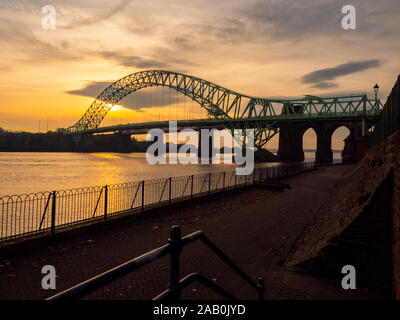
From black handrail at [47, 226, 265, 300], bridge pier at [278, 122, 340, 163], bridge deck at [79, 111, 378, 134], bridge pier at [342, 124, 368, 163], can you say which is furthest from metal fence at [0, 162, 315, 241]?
bridge pier at [278, 122, 340, 163]

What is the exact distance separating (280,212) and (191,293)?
938cm

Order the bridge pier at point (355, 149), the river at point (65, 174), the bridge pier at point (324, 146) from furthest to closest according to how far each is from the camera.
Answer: the bridge pier at point (324, 146), the bridge pier at point (355, 149), the river at point (65, 174)

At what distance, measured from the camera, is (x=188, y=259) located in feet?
24.9

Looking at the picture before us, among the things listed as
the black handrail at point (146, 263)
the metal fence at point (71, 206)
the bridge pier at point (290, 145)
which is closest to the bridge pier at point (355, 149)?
the metal fence at point (71, 206)

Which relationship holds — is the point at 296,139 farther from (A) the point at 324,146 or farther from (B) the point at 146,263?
(B) the point at 146,263

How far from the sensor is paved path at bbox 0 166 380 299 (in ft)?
19.1

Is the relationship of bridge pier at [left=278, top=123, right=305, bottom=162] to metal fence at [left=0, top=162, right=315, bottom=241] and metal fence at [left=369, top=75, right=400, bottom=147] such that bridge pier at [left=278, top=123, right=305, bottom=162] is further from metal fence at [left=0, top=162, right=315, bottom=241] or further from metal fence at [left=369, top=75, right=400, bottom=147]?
metal fence at [left=369, top=75, right=400, bottom=147]

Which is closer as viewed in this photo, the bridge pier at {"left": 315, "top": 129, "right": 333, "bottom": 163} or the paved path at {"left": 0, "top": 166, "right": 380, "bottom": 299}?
the paved path at {"left": 0, "top": 166, "right": 380, "bottom": 299}

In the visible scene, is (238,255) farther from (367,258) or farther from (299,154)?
(299,154)

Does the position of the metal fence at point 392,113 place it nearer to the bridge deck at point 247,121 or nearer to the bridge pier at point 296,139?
the bridge deck at point 247,121

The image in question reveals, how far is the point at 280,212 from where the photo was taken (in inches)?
562

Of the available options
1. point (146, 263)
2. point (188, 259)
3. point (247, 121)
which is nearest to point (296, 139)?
point (247, 121)

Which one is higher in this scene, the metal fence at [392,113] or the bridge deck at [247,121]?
the bridge deck at [247,121]

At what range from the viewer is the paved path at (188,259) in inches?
229
